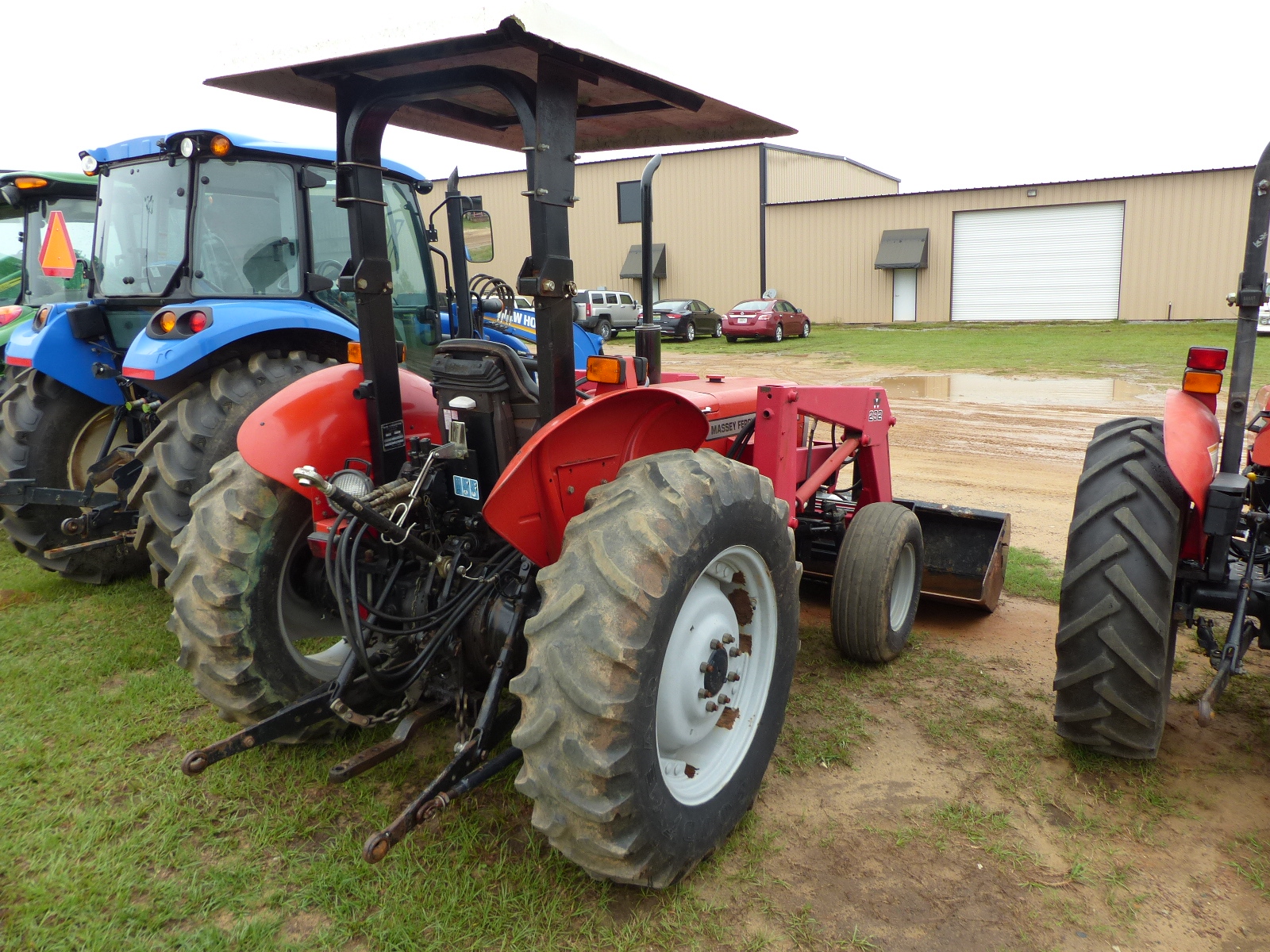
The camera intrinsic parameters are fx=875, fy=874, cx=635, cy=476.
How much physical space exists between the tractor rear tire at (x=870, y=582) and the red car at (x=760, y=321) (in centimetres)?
2046

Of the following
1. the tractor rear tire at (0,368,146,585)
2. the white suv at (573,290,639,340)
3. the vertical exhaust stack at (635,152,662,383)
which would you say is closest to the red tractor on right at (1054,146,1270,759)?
the vertical exhaust stack at (635,152,662,383)

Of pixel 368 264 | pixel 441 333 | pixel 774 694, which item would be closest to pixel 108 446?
pixel 441 333

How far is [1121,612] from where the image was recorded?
9.37ft

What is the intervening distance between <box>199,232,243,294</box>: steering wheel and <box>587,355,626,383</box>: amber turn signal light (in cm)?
320

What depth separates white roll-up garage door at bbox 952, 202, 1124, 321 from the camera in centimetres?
2730

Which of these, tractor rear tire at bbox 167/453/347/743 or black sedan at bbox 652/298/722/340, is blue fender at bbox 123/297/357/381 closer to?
tractor rear tire at bbox 167/453/347/743

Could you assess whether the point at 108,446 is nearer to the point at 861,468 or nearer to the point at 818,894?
the point at 861,468

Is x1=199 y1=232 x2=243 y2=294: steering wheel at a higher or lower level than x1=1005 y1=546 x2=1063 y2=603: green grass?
higher

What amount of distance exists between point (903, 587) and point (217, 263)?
4.05m

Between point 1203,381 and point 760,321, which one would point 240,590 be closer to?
point 1203,381

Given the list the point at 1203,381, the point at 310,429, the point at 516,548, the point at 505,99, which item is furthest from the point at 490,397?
the point at 1203,381

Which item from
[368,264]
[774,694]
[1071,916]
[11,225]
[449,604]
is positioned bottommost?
[1071,916]

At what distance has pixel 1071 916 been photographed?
96.3 inches

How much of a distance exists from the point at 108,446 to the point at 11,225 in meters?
5.40
